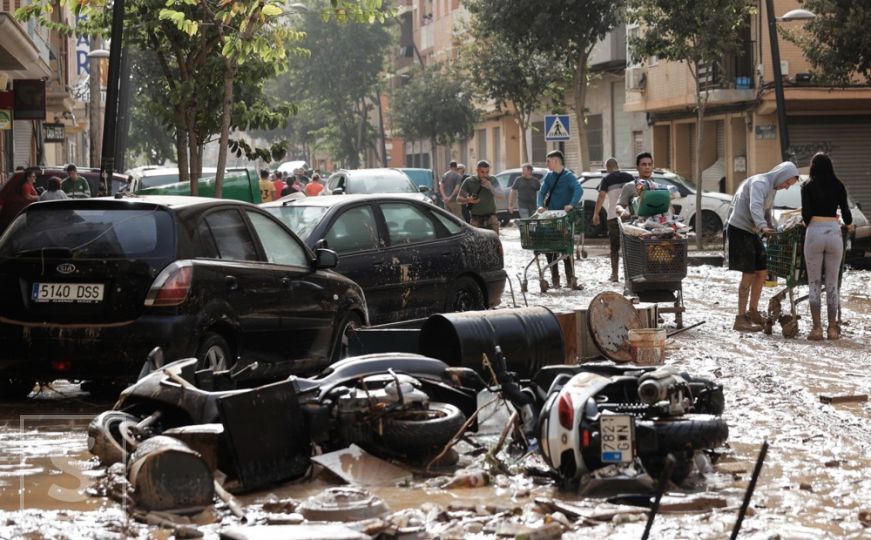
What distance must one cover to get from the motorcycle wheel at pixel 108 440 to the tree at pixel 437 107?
60.6 m

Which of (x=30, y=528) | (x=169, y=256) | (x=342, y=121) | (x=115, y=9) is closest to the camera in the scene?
(x=30, y=528)

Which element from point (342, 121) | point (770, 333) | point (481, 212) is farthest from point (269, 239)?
point (342, 121)

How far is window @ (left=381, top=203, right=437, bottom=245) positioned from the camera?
14.1 metres

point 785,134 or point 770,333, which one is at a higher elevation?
point 785,134

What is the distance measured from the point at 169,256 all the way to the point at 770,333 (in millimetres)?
7001

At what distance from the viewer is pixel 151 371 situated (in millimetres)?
8586

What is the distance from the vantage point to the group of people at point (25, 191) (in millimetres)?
24172

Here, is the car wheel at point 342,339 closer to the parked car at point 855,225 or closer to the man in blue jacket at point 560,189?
the man in blue jacket at point 560,189

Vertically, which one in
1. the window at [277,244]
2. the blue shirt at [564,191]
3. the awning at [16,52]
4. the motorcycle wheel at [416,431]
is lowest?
the motorcycle wheel at [416,431]

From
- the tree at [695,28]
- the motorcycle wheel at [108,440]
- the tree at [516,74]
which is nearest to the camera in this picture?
the motorcycle wheel at [108,440]

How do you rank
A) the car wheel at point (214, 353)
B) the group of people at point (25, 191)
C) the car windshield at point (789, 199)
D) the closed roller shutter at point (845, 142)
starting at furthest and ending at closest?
1. the closed roller shutter at point (845, 142)
2. the car windshield at point (789, 199)
3. the group of people at point (25, 191)
4. the car wheel at point (214, 353)

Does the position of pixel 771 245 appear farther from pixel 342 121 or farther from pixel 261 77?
pixel 342 121

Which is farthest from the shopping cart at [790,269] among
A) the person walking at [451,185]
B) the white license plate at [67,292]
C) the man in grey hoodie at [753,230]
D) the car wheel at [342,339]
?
the person walking at [451,185]

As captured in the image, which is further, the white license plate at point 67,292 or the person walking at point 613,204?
the person walking at point 613,204
